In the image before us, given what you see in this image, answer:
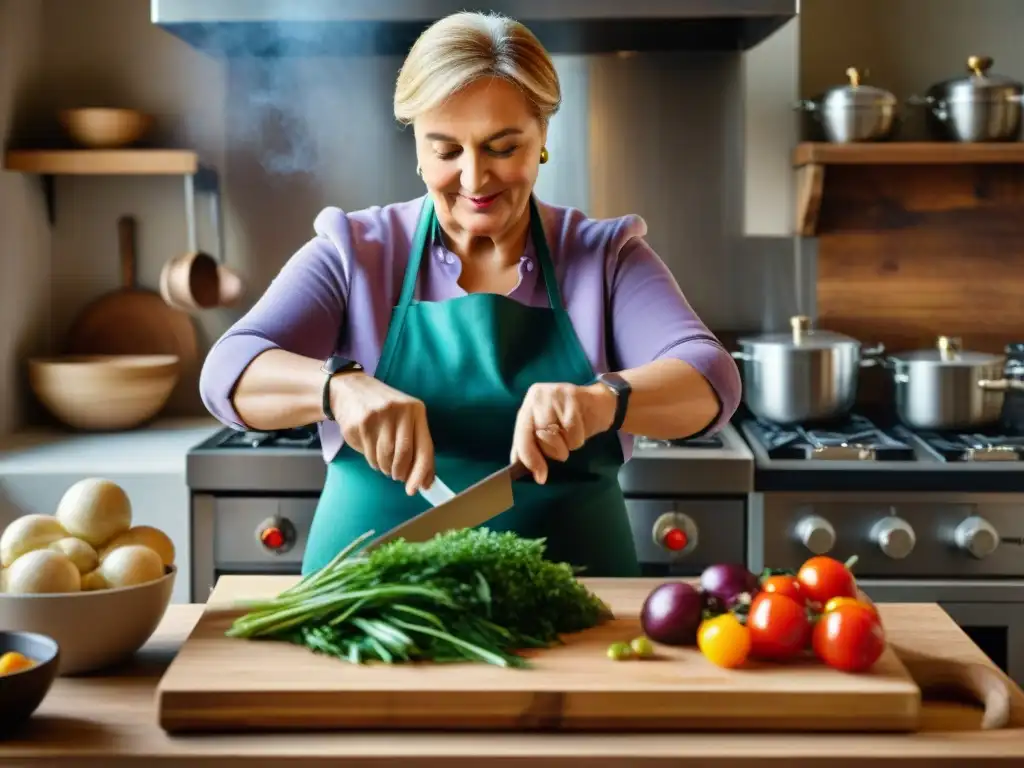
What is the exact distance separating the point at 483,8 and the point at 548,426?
132 centimetres

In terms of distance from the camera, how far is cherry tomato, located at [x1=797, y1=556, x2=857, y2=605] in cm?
145

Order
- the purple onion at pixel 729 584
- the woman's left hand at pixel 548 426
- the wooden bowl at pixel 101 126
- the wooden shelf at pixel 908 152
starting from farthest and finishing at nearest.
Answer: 1. the wooden bowl at pixel 101 126
2. the wooden shelf at pixel 908 152
3. the woman's left hand at pixel 548 426
4. the purple onion at pixel 729 584

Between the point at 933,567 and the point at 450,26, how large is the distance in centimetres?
142

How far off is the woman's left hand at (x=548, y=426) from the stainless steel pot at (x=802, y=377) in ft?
4.14

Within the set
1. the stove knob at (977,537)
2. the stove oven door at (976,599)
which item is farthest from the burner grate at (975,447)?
the stove oven door at (976,599)

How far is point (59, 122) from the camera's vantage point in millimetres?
3082

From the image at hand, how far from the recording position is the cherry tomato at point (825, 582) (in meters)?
1.45

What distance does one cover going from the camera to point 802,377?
2.78m

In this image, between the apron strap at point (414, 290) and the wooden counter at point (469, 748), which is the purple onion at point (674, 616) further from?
the apron strap at point (414, 290)

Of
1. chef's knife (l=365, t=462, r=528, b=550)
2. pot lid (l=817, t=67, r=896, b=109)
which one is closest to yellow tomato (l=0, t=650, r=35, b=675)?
chef's knife (l=365, t=462, r=528, b=550)

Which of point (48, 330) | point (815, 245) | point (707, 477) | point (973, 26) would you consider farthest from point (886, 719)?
point (48, 330)

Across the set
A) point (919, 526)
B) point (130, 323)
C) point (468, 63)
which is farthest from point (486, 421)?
point (130, 323)

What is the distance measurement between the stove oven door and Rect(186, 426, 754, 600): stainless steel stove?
0.96ft

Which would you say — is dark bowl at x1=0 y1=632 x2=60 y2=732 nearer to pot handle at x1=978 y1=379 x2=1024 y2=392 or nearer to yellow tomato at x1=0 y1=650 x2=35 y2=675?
yellow tomato at x1=0 y1=650 x2=35 y2=675
